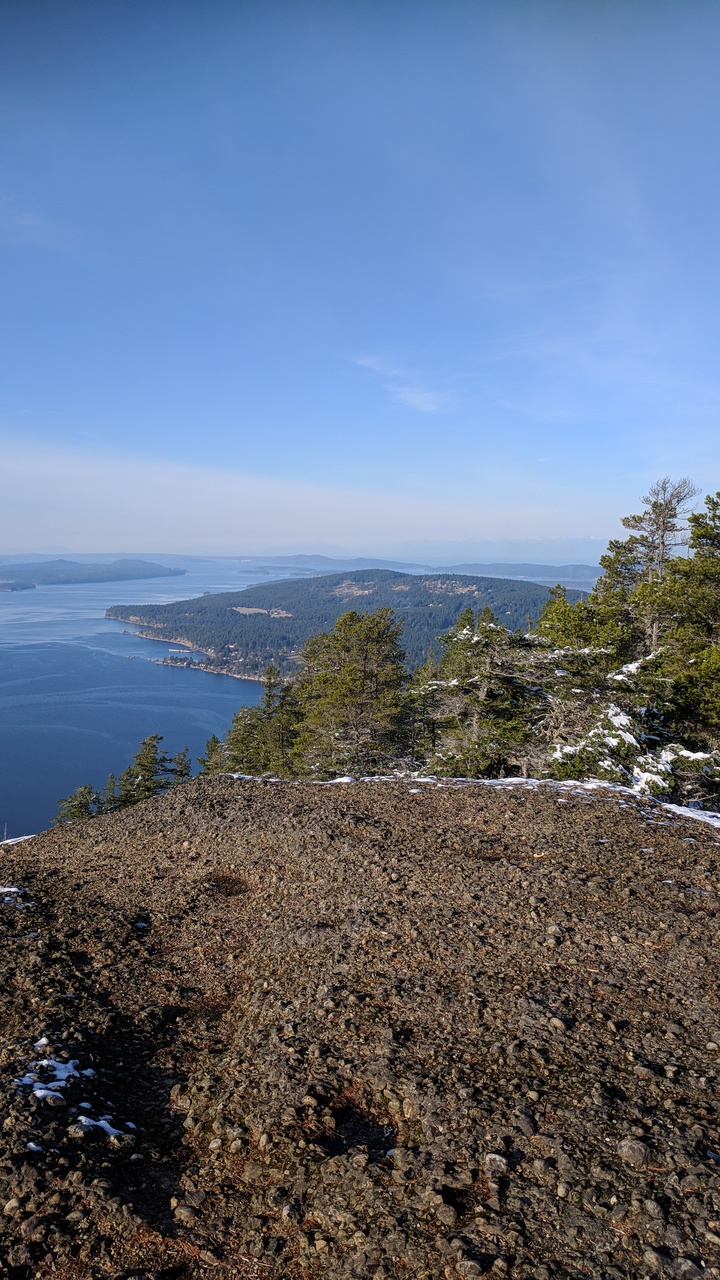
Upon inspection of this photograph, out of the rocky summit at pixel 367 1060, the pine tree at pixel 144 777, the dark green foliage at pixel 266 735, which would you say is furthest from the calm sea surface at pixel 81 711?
the rocky summit at pixel 367 1060

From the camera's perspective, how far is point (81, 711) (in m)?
98.6

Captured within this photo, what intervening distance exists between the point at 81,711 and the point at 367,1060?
104 metres

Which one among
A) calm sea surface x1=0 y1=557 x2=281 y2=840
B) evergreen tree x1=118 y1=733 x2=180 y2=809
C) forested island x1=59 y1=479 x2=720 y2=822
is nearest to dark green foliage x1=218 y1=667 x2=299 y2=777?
evergreen tree x1=118 y1=733 x2=180 y2=809

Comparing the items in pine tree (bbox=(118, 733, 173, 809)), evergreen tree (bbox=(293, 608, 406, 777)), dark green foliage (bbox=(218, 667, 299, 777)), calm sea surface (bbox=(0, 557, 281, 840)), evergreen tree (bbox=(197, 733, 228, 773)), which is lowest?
calm sea surface (bbox=(0, 557, 281, 840))

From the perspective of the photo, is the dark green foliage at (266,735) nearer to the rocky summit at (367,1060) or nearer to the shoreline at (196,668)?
the rocky summit at (367,1060)

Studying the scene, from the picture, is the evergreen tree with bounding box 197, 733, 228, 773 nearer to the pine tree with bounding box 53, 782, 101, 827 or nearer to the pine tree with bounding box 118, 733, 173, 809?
the pine tree with bounding box 118, 733, 173, 809

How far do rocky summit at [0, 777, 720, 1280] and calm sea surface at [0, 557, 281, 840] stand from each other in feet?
129

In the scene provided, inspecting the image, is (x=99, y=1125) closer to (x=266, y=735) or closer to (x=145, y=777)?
(x=266, y=735)

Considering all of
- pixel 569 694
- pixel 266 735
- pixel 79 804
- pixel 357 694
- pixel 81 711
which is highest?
pixel 569 694

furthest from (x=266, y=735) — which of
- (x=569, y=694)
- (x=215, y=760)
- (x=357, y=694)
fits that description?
(x=569, y=694)

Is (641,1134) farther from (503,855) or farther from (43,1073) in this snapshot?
(503,855)

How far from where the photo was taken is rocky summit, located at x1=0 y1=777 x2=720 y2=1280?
302cm

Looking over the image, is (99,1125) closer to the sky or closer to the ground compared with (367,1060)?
closer to the sky

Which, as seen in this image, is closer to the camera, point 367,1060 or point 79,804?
point 367,1060
